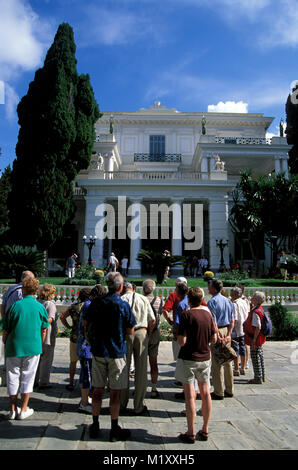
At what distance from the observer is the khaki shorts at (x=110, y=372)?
3.47 meters

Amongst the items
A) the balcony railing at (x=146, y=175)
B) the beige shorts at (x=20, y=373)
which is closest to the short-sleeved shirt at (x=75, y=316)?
the beige shorts at (x=20, y=373)

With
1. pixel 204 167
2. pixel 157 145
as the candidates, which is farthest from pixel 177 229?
pixel 157 145

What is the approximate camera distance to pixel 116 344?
3.54m

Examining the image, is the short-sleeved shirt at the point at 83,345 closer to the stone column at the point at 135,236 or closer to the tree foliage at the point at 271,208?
the stone column at the point at 135,236

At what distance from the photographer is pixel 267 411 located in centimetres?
435

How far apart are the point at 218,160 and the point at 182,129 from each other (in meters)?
8.48

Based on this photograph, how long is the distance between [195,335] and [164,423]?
1.27 m

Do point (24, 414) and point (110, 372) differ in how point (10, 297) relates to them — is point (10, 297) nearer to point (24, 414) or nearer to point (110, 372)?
point (24, 414)

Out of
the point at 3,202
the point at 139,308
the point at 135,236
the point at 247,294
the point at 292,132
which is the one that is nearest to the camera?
the point at 139,308

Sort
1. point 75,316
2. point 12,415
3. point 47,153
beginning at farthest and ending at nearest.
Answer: point 47,153, point 75,316, point 12,415

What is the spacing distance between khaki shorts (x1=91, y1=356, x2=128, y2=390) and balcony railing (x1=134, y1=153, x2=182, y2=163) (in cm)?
2887

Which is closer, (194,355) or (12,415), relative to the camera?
(194,355)

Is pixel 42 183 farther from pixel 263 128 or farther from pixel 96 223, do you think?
pixel 263 128

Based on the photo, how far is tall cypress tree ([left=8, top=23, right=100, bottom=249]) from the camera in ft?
63.6
